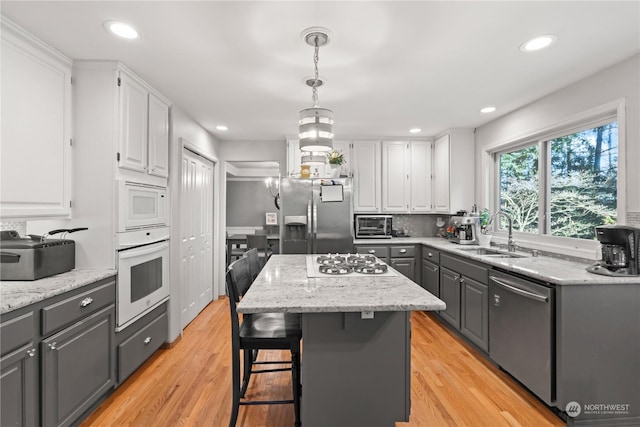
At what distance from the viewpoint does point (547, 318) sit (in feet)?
7.02

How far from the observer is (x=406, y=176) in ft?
16.0

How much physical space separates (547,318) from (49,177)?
11.0 ft

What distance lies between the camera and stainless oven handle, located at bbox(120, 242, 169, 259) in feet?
8.09

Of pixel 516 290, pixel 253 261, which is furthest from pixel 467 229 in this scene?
pixel 253 261

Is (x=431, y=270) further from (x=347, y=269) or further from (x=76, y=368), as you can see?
(x=76, y=368)

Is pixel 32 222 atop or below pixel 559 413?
atop

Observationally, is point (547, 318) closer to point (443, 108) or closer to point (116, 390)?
point (443, 108)

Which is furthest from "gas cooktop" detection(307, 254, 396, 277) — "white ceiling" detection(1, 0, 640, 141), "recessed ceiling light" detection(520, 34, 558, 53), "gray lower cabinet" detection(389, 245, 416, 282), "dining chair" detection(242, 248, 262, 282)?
"gray lower cabinet" detection(389, 245, 416, 282)

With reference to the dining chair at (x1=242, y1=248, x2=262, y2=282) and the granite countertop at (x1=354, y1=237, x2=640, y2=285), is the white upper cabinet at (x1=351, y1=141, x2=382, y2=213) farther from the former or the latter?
the dining chair at (x1=242, y1=248, x2=262, y2=282)

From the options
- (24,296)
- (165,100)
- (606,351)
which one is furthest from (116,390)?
(606,351)

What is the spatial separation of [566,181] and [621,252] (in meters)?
1.18

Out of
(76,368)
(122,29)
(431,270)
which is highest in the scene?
(122,29)

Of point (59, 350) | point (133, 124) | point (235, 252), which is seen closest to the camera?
point (59, 350)

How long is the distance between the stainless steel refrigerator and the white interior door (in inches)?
40.7
